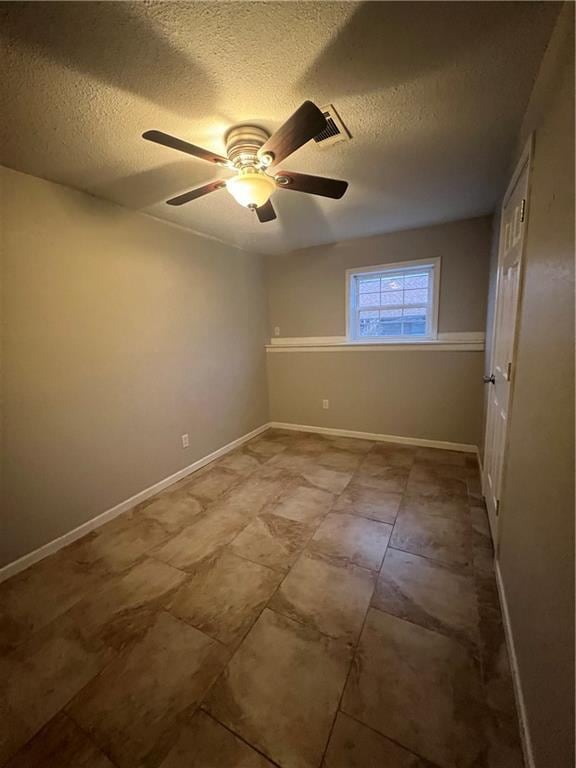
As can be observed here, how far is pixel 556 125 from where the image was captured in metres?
0.95

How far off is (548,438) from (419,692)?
1033 millimetres

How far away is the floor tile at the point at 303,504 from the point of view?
2.14m

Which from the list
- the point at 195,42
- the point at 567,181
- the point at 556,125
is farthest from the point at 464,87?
the point at 195,42

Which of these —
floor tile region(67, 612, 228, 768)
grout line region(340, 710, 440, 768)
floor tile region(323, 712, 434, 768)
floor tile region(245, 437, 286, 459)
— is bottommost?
floor tile region(67, 612, 228, 768)

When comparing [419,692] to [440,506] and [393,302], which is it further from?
[393,302]

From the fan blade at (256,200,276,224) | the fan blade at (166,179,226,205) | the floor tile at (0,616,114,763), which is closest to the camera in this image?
the floor tile at (0,616,114,763)

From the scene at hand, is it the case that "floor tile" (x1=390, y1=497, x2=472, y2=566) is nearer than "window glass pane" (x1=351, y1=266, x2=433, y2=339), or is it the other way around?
"floor tile" (x1=390, y1=497, x2=472, y2=566)

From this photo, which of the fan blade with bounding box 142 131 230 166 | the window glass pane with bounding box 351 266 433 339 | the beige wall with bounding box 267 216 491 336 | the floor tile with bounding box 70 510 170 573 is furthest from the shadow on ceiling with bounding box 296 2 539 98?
the floor tile with bounding box 70 510 170 573

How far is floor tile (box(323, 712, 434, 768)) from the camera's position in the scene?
2.94ft

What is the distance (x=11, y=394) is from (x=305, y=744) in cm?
212

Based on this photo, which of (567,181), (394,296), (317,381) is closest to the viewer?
(567,181)

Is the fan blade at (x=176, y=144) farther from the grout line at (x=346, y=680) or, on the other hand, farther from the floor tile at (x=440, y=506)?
the floor tile at (x=440, y=506)

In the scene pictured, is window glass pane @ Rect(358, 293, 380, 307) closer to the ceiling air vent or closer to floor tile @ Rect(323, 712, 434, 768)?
the ceiling air vent

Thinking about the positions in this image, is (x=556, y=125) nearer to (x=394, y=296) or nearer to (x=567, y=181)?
(x=567, y=181)
